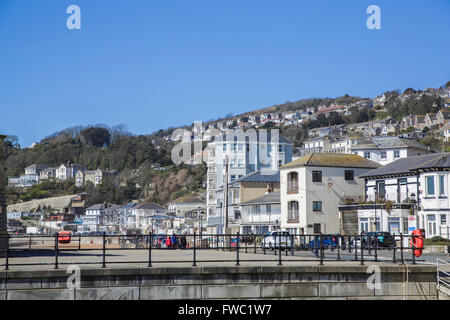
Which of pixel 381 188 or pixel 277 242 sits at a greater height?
pixel 381 188

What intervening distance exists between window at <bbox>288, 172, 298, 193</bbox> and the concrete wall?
46.2 meters

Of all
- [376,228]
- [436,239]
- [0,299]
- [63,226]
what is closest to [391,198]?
[376,228]

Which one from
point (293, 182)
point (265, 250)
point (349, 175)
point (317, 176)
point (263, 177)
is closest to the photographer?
point (265, 250)

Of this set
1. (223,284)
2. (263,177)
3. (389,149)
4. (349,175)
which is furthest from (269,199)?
(223,284)

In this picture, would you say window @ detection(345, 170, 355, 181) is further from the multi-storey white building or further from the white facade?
the multi-storey white building

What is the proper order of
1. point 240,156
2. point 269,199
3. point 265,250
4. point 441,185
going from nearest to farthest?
point 265,250
point 441,185
point 269,199
point 240,156

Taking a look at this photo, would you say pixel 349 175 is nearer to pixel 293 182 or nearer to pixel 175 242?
pixel 293 182

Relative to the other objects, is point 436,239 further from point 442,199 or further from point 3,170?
point 3,170

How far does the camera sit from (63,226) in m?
186

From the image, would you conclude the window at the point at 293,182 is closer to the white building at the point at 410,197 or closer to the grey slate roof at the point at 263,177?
the white building at the point at 410,197

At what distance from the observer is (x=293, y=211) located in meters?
64.9

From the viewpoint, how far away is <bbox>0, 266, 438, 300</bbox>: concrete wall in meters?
16.5

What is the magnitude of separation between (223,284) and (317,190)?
46.9m
